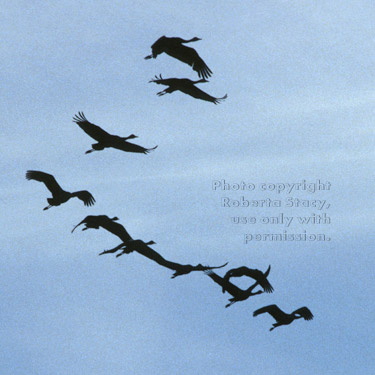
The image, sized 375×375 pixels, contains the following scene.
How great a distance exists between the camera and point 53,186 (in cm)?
4972

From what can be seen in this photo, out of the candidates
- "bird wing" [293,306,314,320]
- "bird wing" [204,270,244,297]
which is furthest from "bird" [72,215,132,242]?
"bird wing" [293,306,314,320]

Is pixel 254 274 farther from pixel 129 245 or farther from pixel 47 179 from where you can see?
pixel 47 179

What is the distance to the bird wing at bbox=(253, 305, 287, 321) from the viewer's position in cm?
5100

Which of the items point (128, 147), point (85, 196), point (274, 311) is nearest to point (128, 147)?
point (128, 147)

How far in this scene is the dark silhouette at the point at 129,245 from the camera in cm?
4906

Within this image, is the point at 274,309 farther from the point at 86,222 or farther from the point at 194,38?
the point at 194,38

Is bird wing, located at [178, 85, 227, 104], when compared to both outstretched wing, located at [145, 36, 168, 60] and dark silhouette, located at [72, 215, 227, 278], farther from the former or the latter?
dark silhouette, located at [72, 215, 227, 278]

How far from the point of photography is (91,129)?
48.5 meters

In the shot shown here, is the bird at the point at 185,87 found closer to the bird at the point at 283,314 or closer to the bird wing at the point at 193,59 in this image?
the bird wing at the point at 193,59

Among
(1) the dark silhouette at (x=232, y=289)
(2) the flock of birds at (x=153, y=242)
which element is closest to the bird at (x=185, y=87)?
(2) the flock of birds at (x=153, y=242)

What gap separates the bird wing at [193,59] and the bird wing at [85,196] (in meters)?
6.94

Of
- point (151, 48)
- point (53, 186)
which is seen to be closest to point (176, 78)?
point (151, 48)

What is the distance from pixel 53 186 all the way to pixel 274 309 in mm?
10739

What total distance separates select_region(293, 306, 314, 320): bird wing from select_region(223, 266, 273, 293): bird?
1.77 metres
